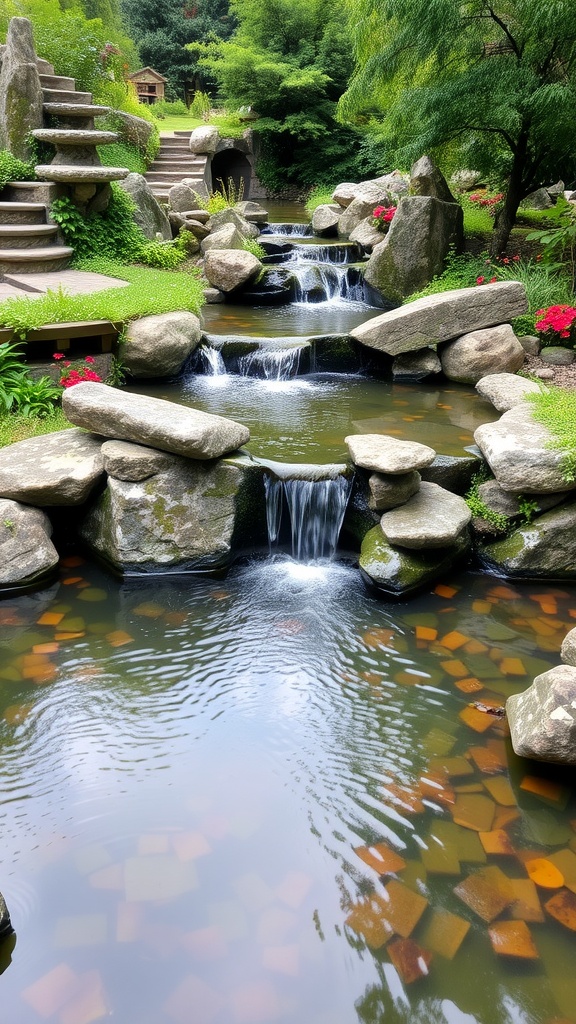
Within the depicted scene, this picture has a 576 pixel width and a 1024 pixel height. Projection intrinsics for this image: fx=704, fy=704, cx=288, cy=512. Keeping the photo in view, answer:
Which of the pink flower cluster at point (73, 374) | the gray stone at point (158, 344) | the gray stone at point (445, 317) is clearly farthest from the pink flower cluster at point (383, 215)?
the pink flower cluster at point (73, 374)

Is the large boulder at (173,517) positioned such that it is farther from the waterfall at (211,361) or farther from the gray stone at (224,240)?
the gray stone at (224,240)

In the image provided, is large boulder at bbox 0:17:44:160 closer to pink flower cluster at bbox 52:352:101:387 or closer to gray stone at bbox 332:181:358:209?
pink flower cluster at bbox 52:352:101:387

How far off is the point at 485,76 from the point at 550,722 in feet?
25.7

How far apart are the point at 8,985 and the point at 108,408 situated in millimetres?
3321

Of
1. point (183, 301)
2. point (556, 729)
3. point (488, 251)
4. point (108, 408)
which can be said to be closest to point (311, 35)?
point (488, 251)

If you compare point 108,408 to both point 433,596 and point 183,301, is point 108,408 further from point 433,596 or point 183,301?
point 183,301

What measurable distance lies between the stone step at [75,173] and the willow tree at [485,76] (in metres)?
3.59

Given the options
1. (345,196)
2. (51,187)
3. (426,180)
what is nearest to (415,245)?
(426,180)

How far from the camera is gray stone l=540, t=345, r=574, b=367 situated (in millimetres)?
7223

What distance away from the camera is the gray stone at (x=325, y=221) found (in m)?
14.0

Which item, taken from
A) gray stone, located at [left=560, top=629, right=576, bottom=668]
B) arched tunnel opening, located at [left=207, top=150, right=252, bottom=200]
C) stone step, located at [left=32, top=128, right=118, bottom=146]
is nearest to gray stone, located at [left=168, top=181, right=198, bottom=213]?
stone step, located at [left=32, top=128, right=118, bottom=146]

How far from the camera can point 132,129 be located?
41.4ft

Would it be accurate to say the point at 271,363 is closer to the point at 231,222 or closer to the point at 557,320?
the point at 557,320

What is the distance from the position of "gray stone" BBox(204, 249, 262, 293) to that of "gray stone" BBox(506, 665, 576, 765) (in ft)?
25.2
